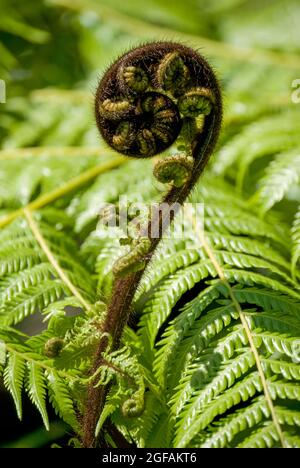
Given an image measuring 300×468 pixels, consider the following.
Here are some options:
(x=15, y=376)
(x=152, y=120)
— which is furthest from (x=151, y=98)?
(x=15, y=376)

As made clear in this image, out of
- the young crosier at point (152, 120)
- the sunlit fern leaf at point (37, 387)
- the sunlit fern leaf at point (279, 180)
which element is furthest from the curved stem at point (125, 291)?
the sunlit fern leaf at point (279, 180)

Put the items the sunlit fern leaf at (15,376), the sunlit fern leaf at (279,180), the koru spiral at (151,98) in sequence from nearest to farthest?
the koru spiral at (151,98) < the sunlit fern leaf at (15,376) < the sunlit fern leaf at (279,180)

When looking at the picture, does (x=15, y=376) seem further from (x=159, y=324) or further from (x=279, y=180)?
(x=279, y=180)

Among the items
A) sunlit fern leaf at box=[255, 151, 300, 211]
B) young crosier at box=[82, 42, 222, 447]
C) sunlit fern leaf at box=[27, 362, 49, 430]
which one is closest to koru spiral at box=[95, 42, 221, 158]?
young crosier at box=[82, 42, 222, 447]

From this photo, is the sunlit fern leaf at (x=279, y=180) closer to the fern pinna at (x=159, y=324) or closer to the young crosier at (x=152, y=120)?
the fern pinna at (x=159, y=324)

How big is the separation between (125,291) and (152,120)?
40cm

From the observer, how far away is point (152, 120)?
1464 millimetres

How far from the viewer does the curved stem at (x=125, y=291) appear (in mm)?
1450

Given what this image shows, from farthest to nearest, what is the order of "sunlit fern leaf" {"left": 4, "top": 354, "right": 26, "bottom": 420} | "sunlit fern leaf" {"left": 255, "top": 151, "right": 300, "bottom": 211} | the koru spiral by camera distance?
"sunlit fern leaf" {"left": 255, "top": 151, "right": 300, "bottom": 211}, "sunlit fern leaf" {"left": 4, "top": 354, "right": 26, "bottom": 420}, the koru spiral

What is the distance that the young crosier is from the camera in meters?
1.43

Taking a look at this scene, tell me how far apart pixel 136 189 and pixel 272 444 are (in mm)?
1410

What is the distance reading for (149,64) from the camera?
1.47 metres

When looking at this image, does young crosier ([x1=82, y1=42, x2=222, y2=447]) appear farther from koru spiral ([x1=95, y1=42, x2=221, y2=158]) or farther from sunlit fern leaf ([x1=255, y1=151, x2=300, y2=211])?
sunlit fern leaf ([x1=255, y1=151, x2=300, y2=211])

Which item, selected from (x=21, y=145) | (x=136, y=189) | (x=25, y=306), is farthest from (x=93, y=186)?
(x=25, y=306)
